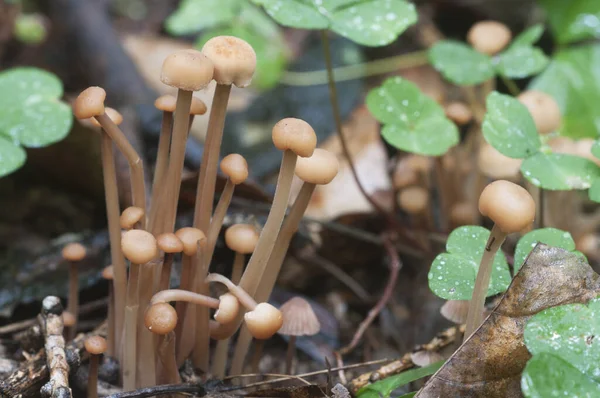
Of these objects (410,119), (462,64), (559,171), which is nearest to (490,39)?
(462,64)

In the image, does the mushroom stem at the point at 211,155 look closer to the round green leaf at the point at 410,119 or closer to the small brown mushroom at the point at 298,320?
the small brown mushroom at the point at 298,320

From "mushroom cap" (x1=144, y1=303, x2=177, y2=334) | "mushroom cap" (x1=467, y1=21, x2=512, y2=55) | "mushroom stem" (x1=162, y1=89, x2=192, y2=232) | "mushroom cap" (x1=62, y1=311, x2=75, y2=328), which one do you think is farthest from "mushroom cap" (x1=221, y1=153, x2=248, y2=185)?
"mushroom cap" (x1=467, y1=21, x2=512, y2=55)

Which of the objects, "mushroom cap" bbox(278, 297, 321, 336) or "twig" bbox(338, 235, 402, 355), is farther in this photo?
"twig" bbox(338, 235, 402, 355)

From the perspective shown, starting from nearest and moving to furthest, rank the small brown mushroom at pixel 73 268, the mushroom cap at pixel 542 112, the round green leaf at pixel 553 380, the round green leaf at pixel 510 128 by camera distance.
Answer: the round green leaf at pixel 553 380, the small brown mushroom at pixel 73 268, the round green leaf at pixel 510 128, the mushroom cap at pixel 542 112

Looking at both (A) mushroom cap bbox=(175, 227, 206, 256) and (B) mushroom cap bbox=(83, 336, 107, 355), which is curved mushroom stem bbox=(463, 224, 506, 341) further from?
(B) mushroom cap bbox=(83, 336, 107, 355)

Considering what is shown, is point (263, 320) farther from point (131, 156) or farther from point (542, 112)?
point (542, 112)

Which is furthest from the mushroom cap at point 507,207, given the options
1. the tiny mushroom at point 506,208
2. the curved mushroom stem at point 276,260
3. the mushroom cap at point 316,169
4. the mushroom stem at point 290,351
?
the mushroom stem at point 290,351

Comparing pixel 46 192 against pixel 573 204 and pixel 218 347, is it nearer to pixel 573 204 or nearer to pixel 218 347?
pixel 218 347
